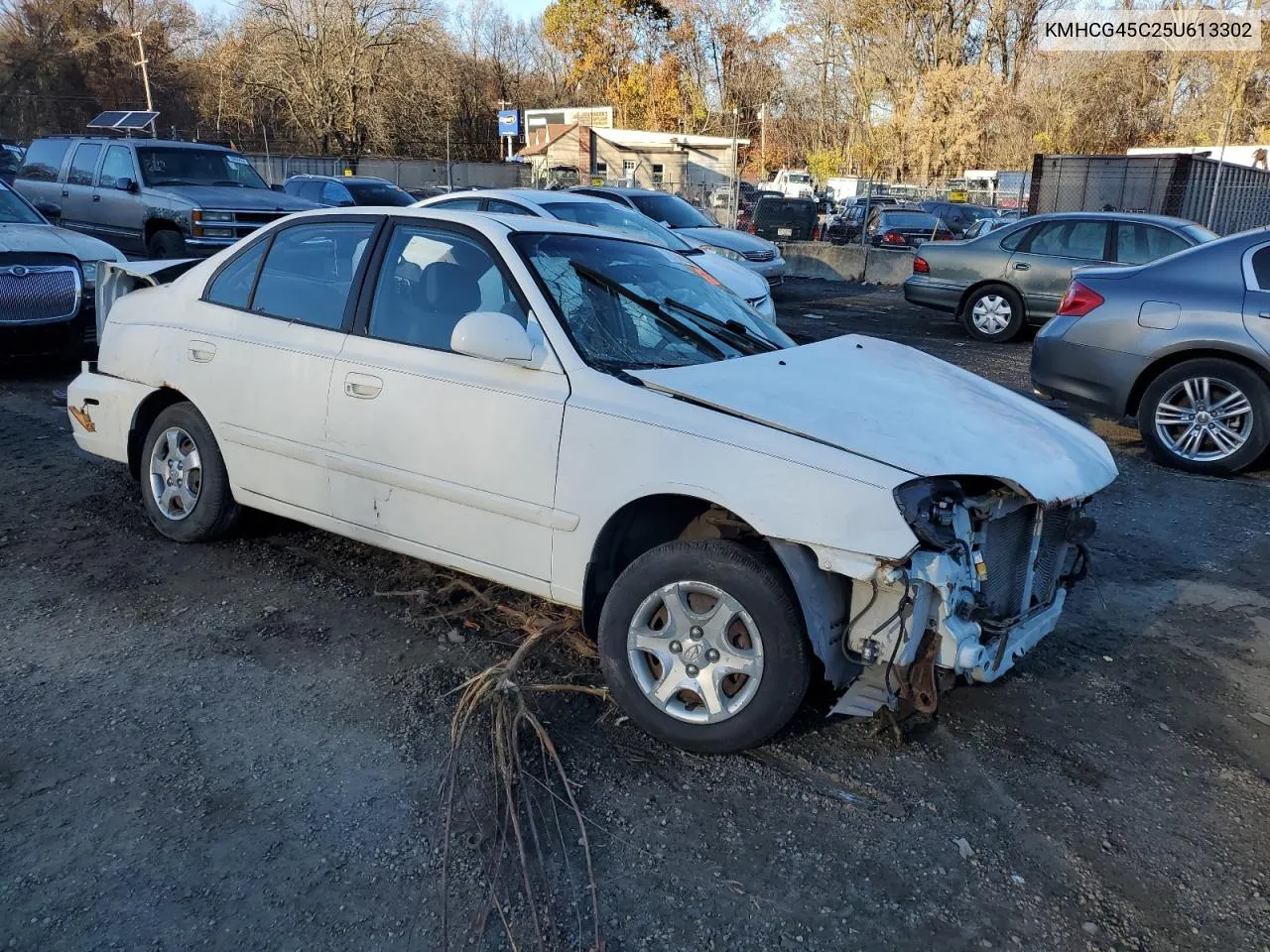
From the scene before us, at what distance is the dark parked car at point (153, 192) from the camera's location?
11984 millimetres

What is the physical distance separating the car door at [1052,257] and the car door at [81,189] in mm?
11924

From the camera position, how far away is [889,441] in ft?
10.1

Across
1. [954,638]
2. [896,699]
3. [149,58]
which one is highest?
[149,58]

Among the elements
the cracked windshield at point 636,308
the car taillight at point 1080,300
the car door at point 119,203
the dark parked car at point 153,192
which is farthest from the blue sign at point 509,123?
the cracked windshield at point 636,308

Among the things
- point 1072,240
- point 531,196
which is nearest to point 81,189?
point 531,196

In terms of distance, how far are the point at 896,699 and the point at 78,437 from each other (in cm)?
442

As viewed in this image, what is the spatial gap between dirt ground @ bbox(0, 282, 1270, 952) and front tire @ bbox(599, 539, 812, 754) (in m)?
0.15

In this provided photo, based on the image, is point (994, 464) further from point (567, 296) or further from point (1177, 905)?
point (567, 296)

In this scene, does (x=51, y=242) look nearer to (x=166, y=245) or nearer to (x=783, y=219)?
(x=166, y=245)

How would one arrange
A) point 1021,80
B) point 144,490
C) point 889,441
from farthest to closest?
point 1021,80 < point 144,490 < point 889,441

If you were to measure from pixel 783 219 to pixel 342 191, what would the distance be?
409 inches

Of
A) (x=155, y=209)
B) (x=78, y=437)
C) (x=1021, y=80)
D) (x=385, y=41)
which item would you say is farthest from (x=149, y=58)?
(x=78, y=437)

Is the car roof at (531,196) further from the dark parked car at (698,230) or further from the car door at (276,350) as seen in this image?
the car door at (276,350)

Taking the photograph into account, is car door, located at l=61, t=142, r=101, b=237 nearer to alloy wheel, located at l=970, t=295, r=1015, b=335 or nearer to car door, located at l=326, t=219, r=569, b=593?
car door, located at l=326, t=219, r=569, b=593
